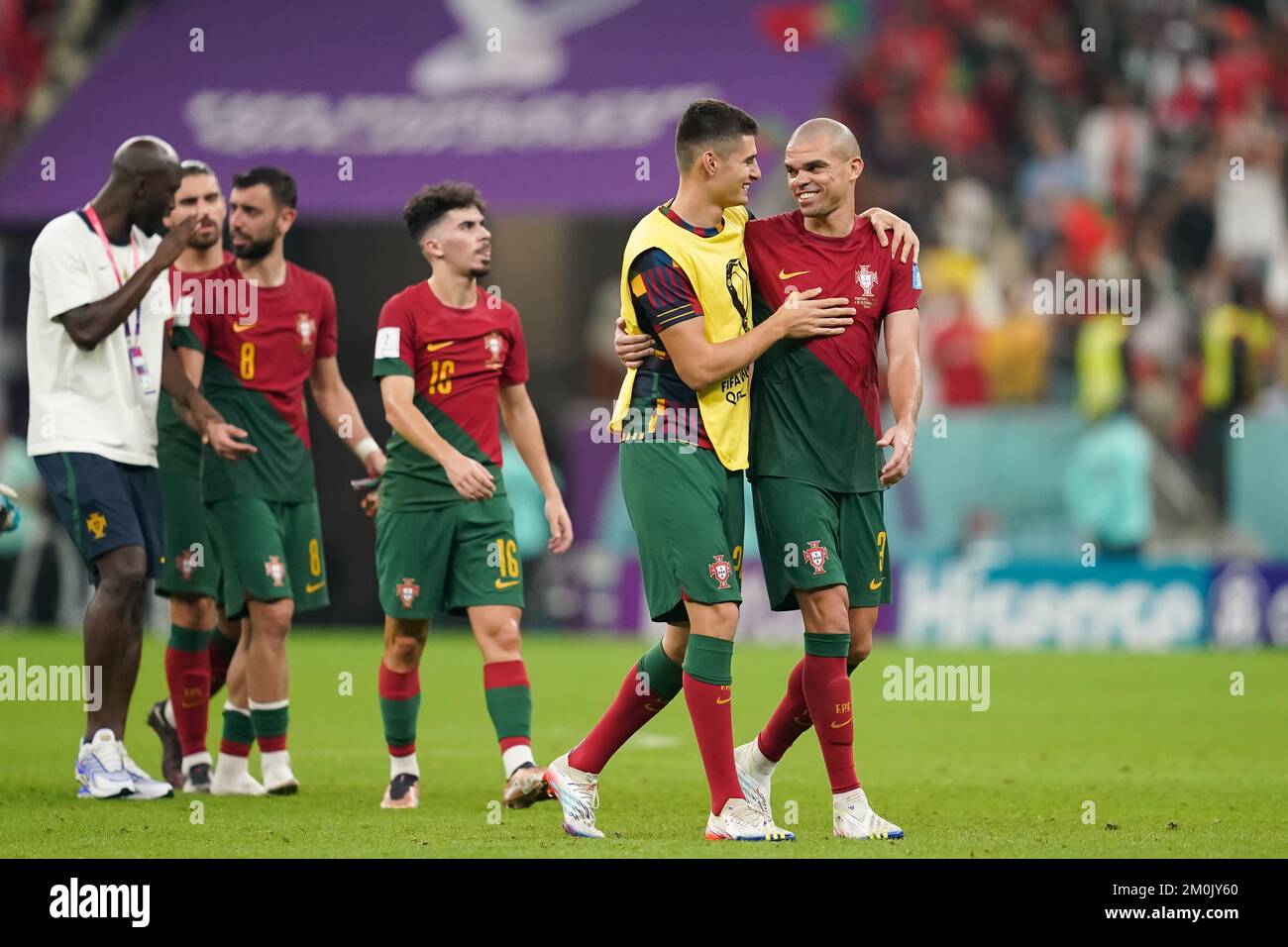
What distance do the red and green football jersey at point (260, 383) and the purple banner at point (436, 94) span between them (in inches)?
379

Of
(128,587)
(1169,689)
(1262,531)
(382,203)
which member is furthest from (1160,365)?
(128,587)

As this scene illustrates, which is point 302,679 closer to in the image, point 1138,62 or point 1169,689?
point 1169,689

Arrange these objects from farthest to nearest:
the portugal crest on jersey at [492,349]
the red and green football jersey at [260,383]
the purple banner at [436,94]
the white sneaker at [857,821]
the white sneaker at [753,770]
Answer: the purple banner at [436,94] < the red and green football jersey at [260,383] < the portugal crest on jersey at [492,349] < the white sneaker at [753,770] < the white sneaker at [857,821]

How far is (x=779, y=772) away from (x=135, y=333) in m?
3.49

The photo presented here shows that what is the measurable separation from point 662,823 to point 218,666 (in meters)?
2.71

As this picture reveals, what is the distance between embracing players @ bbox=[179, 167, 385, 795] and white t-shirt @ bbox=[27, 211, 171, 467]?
373 millimetres

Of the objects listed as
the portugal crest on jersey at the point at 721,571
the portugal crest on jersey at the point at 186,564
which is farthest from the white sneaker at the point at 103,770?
the portugal crest on jersey at the point at 721,571

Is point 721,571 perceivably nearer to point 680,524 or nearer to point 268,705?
point 680,524

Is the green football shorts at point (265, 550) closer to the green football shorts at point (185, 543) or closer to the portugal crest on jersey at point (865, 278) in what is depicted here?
the green football shorts at point (185, 543)

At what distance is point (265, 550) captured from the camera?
27.0 ft

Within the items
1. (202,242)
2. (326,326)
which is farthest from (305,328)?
(202,242)

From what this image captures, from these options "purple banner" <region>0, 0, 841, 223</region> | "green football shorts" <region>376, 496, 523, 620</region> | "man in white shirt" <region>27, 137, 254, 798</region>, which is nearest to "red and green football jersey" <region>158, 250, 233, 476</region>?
"man in white shirt" <region>27, 137, 254, 798</region>

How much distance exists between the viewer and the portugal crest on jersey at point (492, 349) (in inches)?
316

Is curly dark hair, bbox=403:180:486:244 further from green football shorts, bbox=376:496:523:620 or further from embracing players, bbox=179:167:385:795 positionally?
green football shorts, bbox=376:496:523:620
